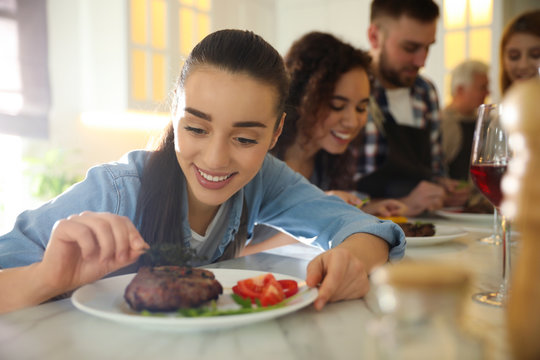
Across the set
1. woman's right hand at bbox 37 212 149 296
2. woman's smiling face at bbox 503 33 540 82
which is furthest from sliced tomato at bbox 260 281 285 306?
woman's smiling face at bbox 503 33 540 82

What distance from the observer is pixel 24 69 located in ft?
11.0

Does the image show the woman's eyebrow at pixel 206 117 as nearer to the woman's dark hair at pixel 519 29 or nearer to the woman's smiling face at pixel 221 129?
the woman's smiling face at pixel 221 129

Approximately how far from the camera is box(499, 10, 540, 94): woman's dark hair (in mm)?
2908

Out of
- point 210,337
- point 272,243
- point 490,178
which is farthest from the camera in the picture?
point 272,243

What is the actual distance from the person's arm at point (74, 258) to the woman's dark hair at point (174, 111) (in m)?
0.37

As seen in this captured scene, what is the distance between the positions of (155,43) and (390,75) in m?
1.89

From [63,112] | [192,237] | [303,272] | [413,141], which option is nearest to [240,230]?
[192,237]

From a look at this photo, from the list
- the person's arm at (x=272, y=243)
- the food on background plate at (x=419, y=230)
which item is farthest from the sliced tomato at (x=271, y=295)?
the person's arm at (x=272, y=243)

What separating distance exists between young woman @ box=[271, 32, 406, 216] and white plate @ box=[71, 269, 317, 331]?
3.93 feet

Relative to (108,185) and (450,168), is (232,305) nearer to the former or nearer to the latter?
(108,185)

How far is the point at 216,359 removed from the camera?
541mm

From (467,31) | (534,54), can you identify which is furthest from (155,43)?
(467,31)

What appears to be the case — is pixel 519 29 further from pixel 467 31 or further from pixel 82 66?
pixel 82 66

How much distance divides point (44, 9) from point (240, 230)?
9.36 feet
